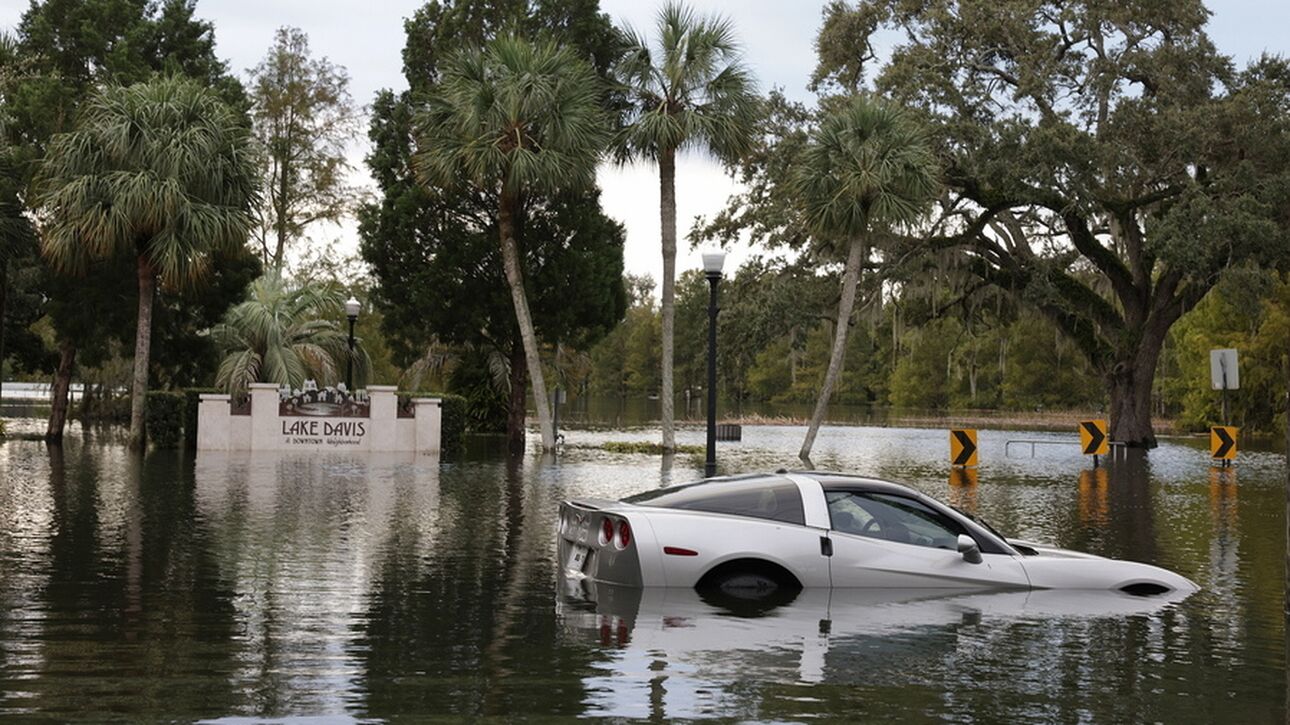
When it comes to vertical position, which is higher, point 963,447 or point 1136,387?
point 1136,387

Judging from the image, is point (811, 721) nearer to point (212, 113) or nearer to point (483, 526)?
point (483, 526)

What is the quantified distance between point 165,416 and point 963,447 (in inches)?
757

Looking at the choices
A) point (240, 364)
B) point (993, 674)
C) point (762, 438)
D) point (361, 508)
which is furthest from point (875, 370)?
point (993, 674)

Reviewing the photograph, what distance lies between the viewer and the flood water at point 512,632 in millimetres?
7812

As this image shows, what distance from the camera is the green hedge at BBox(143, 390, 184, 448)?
3509 centimetres

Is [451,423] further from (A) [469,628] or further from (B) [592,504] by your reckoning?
(A) [469,628]

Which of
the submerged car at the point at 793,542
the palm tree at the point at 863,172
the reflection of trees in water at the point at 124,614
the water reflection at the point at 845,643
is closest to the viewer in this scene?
the reflection of trees in water at the point at 124,614

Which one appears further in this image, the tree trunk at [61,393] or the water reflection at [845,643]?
the tree trunk at [61,393]

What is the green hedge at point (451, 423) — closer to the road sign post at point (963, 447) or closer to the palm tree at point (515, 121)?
the palm tree at point (515, 121)

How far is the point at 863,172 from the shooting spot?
33.3 meters

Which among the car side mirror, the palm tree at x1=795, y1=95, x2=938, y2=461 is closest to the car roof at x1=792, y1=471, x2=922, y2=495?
the car side mirror

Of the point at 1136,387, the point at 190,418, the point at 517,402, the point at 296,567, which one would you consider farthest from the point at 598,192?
the point at 296,567

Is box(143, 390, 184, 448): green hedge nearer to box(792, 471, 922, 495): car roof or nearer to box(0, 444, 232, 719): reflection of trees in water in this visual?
box(0, 444, 232, 719): reflection of trees in water

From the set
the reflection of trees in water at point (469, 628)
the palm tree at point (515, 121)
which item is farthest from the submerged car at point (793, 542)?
the palm tree at point (515, 121)
